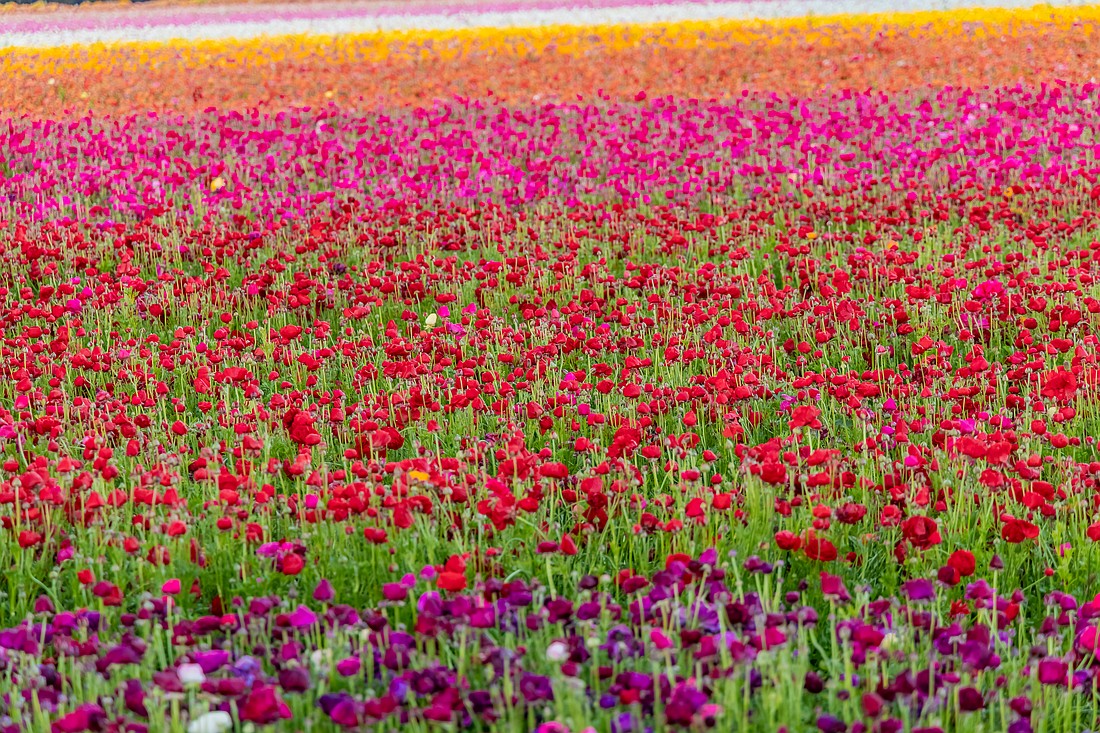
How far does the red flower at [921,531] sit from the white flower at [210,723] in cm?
175

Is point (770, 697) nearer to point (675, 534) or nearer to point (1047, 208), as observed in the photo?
point (675, 534)

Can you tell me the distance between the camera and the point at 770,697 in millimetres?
2297

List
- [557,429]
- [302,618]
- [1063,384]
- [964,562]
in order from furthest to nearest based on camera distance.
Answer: [557,429], [1063,384], [964,562], [302,618]

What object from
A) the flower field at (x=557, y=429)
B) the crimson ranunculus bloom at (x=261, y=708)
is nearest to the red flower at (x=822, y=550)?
the flower field at (x=557, y=429)

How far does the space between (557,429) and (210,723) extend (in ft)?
7.26

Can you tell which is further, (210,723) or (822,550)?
(822,550)

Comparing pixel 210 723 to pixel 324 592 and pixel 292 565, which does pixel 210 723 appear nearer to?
pixel 324 592

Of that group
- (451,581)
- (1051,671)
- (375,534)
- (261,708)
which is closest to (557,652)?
(451,581)

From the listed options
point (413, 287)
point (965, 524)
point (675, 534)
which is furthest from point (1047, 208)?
point (675, 534)

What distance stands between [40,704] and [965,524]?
7.84 feet

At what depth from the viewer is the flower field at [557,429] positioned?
2.43m

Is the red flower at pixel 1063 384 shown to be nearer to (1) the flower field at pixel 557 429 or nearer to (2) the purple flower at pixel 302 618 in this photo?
(1) the flower field at pixel 557 429

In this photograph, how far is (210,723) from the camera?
7.14 ft

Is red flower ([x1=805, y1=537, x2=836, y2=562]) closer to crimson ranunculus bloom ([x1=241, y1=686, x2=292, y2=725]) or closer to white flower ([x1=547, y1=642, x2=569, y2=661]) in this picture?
white flower ([x1=547, y1=642, x2=569, y2=661])
